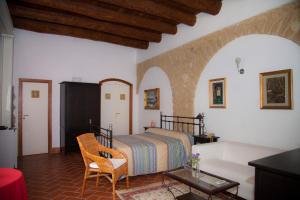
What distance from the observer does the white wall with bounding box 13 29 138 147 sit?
5219mm

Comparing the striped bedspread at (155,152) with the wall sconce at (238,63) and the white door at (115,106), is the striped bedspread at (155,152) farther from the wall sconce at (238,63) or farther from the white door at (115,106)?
the white door at (115,106)

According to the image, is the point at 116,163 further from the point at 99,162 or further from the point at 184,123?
the point at 184,123

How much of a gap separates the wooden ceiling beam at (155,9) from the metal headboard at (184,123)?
2084 millimetres

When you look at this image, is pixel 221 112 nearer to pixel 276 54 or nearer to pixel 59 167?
pixel 276 54

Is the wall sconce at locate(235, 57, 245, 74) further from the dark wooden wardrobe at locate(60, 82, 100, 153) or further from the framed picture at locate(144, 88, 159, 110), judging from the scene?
the dark wooden wardrobe at locate(60, 82, 100, 153)

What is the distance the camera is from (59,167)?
4.19 metres

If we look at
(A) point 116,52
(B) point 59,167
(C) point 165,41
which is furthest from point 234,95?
(A) point 116,52

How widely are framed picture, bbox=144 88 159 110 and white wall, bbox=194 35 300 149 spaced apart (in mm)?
1863

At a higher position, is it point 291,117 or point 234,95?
point 234,95

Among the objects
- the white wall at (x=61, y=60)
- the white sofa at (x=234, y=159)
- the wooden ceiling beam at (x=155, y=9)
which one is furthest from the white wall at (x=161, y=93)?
the white sofa at (x=234, y=159)

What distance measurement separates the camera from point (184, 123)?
4742 millimetres

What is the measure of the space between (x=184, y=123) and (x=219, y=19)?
2.33 metres

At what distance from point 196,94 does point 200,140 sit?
1.05 metres

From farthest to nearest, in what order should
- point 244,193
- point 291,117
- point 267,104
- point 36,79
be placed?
1. point 36,79
2. point 267,104
3. point 291,117
4. point 244,193
